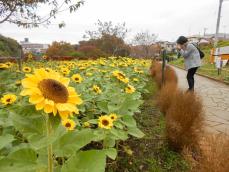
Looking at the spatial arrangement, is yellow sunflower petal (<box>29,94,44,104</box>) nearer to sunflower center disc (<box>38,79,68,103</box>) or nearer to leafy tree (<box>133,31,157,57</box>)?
sunflower center disc (<box>38,79,68,103</box>)

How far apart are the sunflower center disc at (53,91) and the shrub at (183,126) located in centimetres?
286

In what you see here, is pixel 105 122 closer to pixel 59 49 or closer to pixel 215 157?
pixel 215 157

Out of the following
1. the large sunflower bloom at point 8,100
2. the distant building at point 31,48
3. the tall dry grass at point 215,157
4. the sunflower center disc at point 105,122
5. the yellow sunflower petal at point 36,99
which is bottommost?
the distant building at point 31,48

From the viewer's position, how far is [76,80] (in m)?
3.99

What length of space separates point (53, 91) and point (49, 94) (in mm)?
24

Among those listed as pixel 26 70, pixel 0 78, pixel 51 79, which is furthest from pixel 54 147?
pixel 0 78

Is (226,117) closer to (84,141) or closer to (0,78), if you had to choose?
(0,78)

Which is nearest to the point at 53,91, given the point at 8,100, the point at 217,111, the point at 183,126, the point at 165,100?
the point at 8,100

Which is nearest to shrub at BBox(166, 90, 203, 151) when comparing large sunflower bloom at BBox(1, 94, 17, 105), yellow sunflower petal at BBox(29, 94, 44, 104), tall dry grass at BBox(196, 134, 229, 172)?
tall dry grass at BBox(196, 134, 229, 172)

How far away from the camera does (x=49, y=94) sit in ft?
3.52

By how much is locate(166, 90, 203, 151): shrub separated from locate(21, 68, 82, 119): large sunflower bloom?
112 inches

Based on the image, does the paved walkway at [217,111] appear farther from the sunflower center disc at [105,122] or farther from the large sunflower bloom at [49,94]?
the large sunflower bloom at [49,94]

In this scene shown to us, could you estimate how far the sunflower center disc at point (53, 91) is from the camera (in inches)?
42.2

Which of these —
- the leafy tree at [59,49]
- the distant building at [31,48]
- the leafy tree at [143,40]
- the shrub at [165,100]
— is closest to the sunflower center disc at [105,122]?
the shrub at [165,100]
